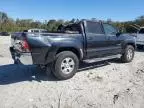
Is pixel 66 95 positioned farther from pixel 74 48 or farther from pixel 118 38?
pixel 118 38

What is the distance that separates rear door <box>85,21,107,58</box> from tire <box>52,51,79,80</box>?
0.82m

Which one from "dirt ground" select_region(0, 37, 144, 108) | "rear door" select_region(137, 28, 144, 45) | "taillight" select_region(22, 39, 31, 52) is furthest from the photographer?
"rear door" select_region(137, 28, 144, 45)

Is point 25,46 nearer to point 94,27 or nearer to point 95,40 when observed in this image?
point 95,40

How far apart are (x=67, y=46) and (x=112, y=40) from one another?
2.45 m

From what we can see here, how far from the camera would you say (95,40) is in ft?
25.1

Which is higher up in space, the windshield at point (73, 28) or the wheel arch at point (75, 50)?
the windshield at point (73, 28)

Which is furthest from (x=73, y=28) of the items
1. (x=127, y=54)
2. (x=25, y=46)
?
(x=127, y=54)

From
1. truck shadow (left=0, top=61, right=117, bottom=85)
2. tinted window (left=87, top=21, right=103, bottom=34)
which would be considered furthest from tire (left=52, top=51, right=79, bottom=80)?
tinted window (left=87, top=21, right=103, bottom=34)

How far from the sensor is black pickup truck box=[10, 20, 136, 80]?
6.17m

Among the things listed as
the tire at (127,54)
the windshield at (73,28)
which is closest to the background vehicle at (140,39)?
the tire at (127,54)

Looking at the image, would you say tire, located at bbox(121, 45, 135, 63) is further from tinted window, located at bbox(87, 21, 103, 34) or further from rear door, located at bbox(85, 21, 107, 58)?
tinted window, located at bbox(87, 21, 103, 34)

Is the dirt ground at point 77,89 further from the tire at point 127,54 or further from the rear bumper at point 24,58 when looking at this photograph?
the tire at point 127,54

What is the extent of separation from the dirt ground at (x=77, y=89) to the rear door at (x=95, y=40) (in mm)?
670

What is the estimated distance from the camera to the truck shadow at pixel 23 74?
6916mm
